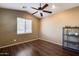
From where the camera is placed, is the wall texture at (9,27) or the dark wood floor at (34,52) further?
the wall texture at (9,27)

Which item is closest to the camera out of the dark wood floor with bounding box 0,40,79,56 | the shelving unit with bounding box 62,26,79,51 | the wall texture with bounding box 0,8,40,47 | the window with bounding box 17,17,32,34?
the dark wood floor with bounding box 0,40,79,56

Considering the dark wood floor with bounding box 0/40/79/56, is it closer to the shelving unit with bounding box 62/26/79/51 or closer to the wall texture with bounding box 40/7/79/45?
the shelving unit with bounding box 62/26/79/51

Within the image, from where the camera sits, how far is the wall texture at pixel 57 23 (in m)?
2.87

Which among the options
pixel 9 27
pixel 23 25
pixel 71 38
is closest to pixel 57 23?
pixel 71 38

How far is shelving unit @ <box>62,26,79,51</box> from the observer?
2988 millimetres

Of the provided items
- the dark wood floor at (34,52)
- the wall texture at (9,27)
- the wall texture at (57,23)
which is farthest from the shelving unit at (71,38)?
the wall texture at (9,27)

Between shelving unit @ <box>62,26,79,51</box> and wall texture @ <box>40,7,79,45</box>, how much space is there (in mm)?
209

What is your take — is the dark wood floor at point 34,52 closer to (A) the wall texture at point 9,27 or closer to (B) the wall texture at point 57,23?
(A) the wall texture at point 9,27

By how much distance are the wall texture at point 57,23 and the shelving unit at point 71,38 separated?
0.21m

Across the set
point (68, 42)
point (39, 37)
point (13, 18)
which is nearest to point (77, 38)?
point (68, 42)

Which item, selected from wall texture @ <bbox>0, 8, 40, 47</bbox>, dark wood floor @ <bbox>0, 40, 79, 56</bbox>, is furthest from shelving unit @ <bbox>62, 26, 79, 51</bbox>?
wall texture @ <bbox>0, 8, 40, 47</bbox>

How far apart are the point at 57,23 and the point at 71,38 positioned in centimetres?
98

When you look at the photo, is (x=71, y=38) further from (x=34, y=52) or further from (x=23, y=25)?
(x=23, y=25)

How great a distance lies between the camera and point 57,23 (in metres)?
3.55
